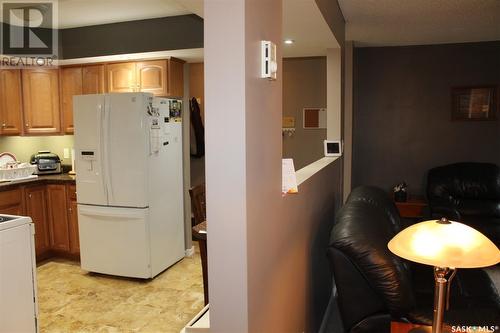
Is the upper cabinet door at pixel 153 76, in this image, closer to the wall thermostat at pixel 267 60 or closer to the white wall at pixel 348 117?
the white wall at pixel 348 117

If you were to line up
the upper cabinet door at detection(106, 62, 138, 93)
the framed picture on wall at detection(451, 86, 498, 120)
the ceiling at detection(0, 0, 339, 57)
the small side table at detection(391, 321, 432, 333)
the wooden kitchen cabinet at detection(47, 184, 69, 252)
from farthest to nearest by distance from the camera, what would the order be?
the framed picture on wall at detection(451, 86, 498, 120) < the wooden kitchen cabinet at detection(47, 184, 69, 252) < the upper cabinet door at detection(106, 62, 138, 93) < the ceiling at detection(0, 0, 339, 57) < the small side table at detection(391, 321, 432, 333)

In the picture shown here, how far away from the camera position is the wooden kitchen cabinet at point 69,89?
15.3ft

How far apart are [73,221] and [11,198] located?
2.15ft

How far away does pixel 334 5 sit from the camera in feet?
10.5

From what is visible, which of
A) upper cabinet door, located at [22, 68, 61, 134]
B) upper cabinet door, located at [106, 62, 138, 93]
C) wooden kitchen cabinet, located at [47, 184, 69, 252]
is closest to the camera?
upper cabinet door, located at [106, 62, 138, 93]

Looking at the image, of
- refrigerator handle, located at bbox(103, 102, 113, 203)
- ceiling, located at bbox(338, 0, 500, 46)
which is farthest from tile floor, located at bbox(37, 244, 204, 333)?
ceiling, located at bbox(338, 0, 500, 46)

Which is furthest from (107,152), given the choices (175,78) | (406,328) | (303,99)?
(406,328)

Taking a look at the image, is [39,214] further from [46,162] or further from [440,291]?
[440,291]

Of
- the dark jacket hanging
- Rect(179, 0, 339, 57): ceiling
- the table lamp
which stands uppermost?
Rect(179, 0, 339, 57): ceiling

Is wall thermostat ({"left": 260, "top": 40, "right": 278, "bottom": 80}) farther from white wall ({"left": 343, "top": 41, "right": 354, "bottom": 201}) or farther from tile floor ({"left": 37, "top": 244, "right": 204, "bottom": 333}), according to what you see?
white wall ({"left": 343, "top": 41, "right": 354, "bottom": 201})

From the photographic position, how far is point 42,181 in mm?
4480

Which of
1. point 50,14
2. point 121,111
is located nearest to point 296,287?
point 121,111

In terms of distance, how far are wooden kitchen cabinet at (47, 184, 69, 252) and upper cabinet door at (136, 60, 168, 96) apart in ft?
4.65

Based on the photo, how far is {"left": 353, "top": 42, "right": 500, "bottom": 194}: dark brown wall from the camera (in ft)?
16.4
